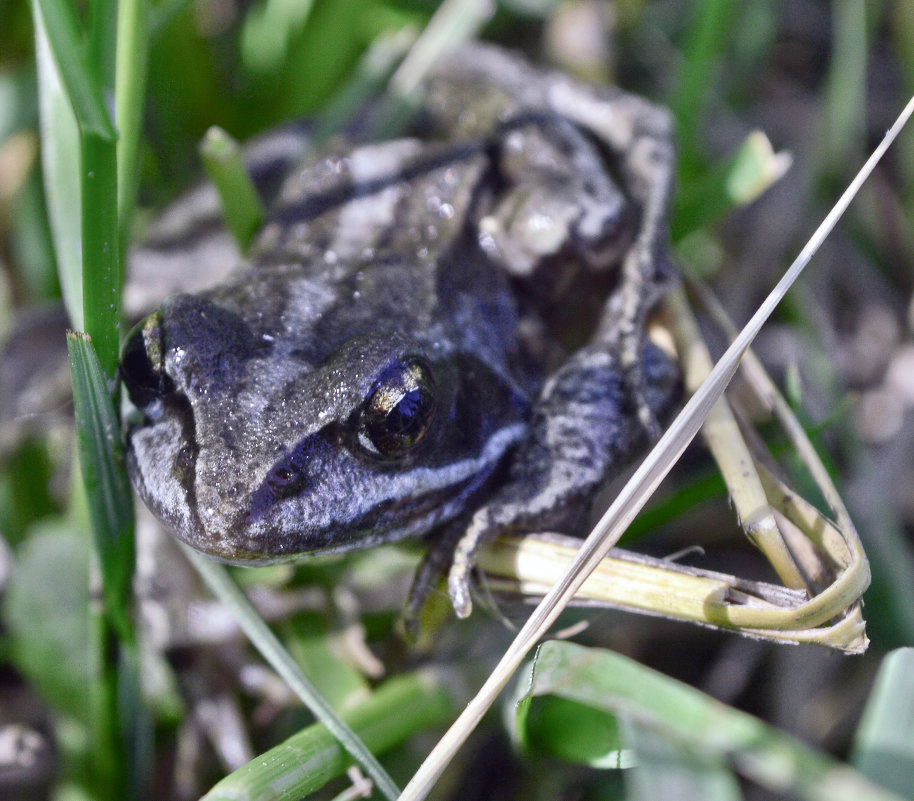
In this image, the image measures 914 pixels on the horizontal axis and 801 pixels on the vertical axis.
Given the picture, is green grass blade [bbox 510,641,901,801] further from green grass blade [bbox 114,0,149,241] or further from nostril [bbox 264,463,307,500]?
green grass blade [bbox 114,0,149,241]

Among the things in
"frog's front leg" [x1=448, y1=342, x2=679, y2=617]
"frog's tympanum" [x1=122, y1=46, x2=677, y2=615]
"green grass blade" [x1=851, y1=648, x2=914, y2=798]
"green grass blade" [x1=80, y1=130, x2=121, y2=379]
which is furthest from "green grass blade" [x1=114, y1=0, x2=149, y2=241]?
"green grass blade" [x1=851, y1=648, x2=914, y2=798]

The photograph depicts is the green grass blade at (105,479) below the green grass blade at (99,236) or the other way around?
below

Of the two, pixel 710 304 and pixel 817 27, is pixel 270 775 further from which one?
pixel 817 27

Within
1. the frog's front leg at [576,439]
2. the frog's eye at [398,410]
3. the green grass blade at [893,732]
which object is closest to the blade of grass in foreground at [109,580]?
the frog's eye at [398,410]

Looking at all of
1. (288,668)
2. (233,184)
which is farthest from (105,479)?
(233,184)

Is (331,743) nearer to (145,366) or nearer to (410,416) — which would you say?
(410,416)

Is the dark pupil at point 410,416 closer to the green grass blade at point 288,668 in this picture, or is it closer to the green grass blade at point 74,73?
the green grass blade at point 288,668
